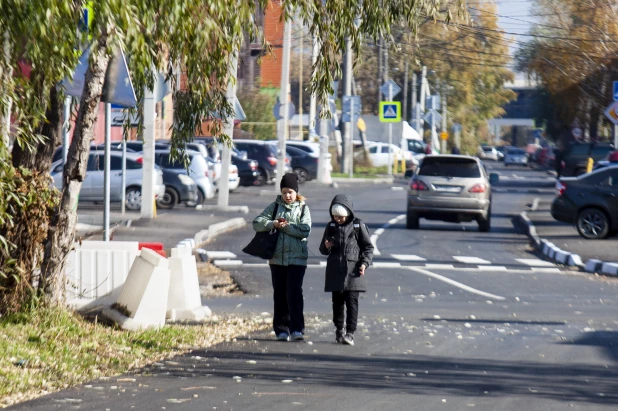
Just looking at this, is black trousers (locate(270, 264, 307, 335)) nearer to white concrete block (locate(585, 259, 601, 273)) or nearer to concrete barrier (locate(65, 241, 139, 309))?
concrete barrier (locate(65, 241, 139, 309))

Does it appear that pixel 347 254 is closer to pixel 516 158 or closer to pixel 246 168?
pixel 246 168

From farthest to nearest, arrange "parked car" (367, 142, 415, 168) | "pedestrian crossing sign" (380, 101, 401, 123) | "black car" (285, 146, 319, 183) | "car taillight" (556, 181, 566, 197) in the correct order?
1. "parked car" (367, 142, 415, 168)
2. "black car" (285, 146, 319, 183)
3. "pedestrian crossing sign" (380, 101, 401, 123)
4. "car taillight" (556, 181, 566, 197)

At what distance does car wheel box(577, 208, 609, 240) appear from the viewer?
78.6 ft

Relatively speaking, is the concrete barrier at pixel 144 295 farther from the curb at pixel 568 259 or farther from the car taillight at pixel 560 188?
the car taillight at pixel 560 188

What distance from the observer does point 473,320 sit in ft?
40.9

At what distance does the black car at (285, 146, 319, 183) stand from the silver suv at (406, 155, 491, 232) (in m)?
21.0

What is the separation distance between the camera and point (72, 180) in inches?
386

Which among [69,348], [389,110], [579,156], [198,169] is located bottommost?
[69,348]

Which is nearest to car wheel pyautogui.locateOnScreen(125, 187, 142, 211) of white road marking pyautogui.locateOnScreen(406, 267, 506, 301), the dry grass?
white road marking pyautogui.locateOnScreen(406, 267, 506, 301)

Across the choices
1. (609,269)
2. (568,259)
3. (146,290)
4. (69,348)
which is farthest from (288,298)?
(568,259)

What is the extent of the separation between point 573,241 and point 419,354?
47.2ft

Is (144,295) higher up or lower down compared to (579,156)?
lower down

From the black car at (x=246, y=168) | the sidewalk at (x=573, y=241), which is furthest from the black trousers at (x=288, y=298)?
the black car at (x=246, y=168)

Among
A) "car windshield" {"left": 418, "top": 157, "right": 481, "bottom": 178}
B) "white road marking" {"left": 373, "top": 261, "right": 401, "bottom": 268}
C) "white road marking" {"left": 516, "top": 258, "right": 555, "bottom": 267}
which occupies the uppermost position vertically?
"car windshield" {"left": 418, "top": 157, "right": 481, "bottom": 178}
